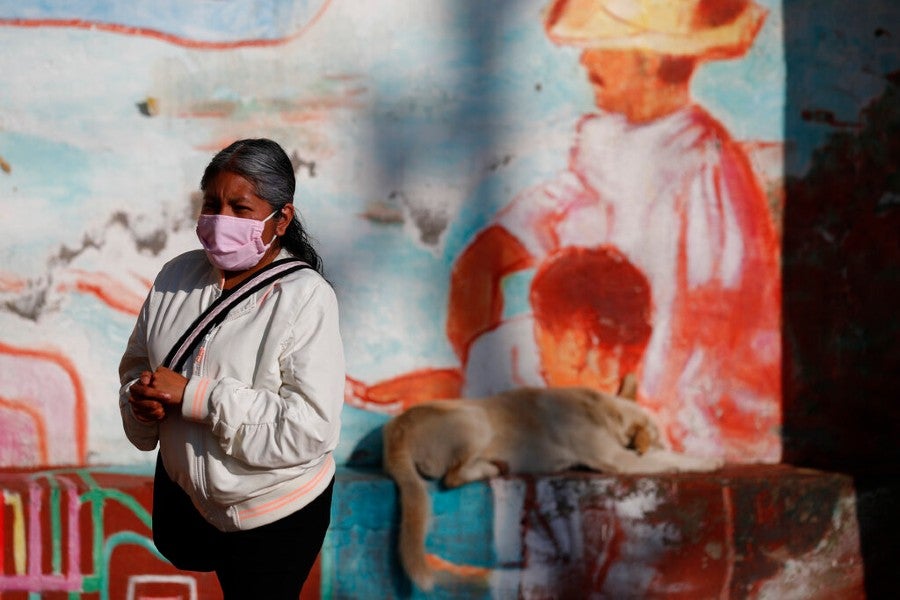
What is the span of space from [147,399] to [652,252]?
2.93 meters

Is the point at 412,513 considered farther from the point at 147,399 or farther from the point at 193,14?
the point at 193,14

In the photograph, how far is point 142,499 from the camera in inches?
162

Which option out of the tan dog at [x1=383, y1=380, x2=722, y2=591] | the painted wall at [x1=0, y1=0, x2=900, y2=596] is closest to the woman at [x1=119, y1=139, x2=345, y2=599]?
the tan dog at [x1=383, y1=380, x2=722, y2=591]

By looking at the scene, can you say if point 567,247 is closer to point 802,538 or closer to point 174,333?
point 802,538

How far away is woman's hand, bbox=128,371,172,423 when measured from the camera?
2.27 m

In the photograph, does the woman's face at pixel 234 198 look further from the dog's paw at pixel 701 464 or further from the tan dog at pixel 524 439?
the dog's paw at pixel 701 464

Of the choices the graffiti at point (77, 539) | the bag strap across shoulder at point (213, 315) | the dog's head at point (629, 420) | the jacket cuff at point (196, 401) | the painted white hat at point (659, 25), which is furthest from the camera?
the painted white hat at point (659, 25)

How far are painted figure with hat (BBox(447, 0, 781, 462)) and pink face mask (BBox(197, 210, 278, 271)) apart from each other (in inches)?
89.2

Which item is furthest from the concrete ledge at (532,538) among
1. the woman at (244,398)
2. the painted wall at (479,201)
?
the woman at (244,398)

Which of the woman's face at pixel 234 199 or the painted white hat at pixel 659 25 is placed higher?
the painted white hat at pixel 659 25

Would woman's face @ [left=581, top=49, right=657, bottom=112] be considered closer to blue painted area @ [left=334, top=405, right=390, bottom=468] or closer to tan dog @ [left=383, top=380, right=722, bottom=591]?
tan dog @ [left=383, top=380, right=722, bottom=591]

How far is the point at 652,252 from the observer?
4738 mm

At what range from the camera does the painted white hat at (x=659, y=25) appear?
468cm

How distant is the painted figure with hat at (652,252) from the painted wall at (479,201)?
1cm
